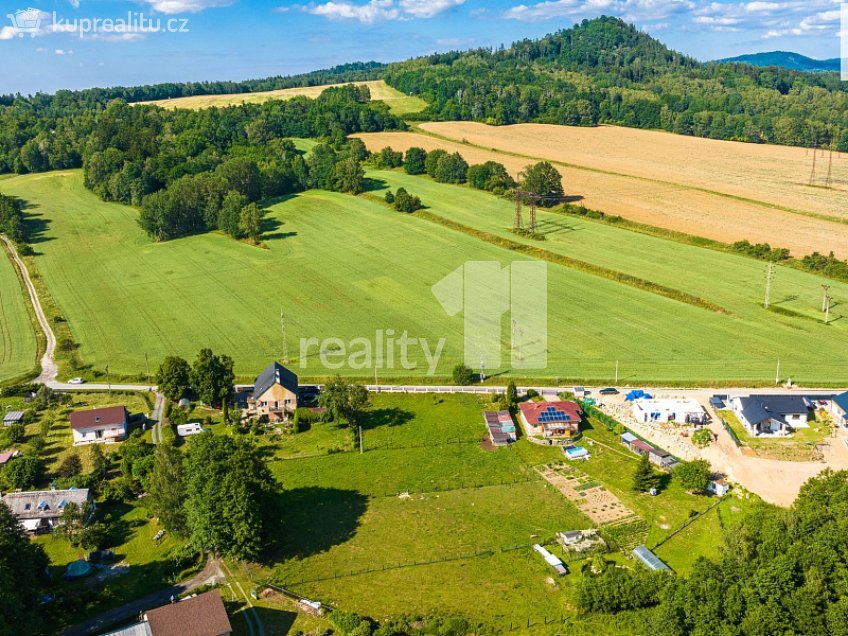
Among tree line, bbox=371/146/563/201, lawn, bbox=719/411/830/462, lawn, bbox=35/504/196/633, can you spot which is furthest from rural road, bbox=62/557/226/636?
tree line, bbox=371/146/563/201

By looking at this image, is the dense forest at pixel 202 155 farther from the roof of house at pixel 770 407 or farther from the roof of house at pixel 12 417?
the roof of house at pixel 770 407

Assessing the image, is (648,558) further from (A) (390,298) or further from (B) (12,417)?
(B) (12,417)

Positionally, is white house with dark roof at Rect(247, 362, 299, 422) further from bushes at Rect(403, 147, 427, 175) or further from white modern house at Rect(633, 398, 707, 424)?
bushes at Rect(403, 147, 427, 175)

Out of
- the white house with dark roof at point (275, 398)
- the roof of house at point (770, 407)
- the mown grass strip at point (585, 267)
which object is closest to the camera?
the roof of house at point (770, 407)

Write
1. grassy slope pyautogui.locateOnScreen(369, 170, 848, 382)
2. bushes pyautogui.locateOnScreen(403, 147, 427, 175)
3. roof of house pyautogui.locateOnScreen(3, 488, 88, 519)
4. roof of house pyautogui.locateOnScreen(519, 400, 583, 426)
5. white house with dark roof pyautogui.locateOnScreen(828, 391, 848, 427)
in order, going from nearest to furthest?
1. roof of house pyautogui.locateOnScreen(3, 488, 88, 519)
2. white house with dark roof pyautogui.locateOnScreen(828, 391, 848, 427)
3. roof of house pyautogui.locateOnScreen(519, 400, 583, 426)
4. grassy slope pyautogui.locateOnScreen(369, 170, 848, 382)
5. bushes pyautogui.locateOnScreen(403, 147, 427, 175)

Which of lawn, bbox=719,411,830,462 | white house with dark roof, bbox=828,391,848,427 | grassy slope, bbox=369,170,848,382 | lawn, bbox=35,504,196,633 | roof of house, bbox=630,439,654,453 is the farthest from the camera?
grassy slope, bbox=369,170,848,382

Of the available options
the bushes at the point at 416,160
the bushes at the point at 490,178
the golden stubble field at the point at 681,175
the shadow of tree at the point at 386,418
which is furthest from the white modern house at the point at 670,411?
the bushes at the point at 416,160

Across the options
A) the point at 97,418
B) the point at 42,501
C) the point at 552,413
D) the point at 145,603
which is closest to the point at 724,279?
the point at 552,413
